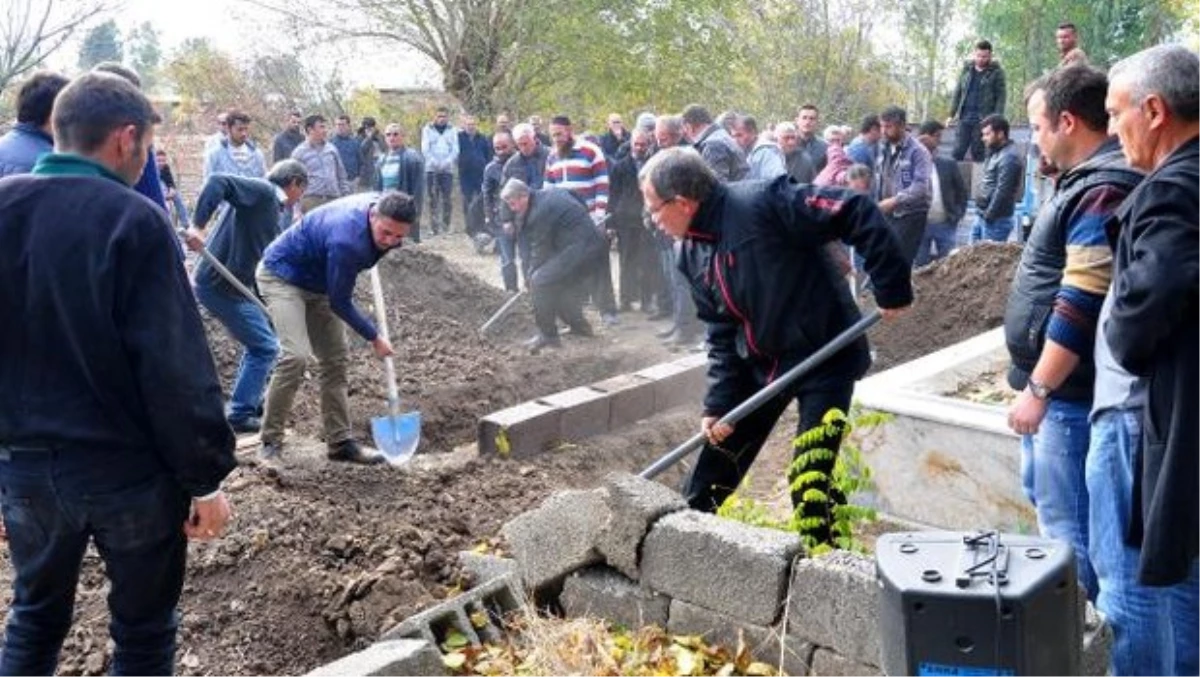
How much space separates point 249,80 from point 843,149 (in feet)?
49.7

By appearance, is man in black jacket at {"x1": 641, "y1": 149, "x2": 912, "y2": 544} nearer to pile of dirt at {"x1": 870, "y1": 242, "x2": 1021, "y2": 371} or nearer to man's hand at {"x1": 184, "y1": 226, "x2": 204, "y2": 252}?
man's hand at {"x1": 184, "y1": 226, "x2": 204, "y2": 252}

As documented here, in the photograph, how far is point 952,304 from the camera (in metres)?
8.80

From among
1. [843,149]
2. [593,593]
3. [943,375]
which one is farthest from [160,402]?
[843,149]

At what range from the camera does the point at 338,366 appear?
246 inches


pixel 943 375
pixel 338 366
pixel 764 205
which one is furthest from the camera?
pixel 338 366

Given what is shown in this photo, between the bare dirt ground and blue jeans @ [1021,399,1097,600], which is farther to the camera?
the bare dirt ground

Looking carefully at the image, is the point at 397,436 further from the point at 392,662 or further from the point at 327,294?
the point at 392,662

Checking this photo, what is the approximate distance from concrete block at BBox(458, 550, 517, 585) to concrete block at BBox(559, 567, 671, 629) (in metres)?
0.23

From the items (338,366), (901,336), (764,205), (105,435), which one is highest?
(764,205)

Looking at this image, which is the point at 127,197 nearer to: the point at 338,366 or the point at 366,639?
the point at 366,639

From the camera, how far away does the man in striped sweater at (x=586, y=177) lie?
10234mm

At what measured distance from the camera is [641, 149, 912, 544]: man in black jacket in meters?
3.85

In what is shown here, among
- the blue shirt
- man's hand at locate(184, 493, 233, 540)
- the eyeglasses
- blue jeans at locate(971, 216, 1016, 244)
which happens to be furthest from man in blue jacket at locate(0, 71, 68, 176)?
blue jeans at locate(971, 216, 1016, 244)

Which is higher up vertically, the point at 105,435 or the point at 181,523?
the point at 105,435
